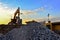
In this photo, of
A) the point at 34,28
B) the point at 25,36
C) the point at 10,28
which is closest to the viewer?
the point at 25,36

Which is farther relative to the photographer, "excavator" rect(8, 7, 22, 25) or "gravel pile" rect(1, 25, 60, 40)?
"excavator" rect(8, 7, 22, 25)

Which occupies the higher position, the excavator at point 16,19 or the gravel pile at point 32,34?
the excavator at point 16,19

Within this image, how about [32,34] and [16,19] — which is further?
[16,19]

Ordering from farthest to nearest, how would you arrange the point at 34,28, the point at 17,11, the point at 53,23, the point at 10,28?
the point at 53,23, the point at 17,11, the point at 10,28, the point at 34,28

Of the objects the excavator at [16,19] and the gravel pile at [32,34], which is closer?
the gravel pile at [32,34]

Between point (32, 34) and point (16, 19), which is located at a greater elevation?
point (16, 19)

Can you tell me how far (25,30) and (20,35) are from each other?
31.1 inches

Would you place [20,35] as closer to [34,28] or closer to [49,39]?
[34,28]

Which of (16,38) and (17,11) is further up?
(17,11)

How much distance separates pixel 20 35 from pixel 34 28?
1.28 m

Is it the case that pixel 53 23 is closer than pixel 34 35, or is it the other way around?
pixel 34 35

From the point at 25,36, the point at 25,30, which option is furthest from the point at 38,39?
the point at 25,30

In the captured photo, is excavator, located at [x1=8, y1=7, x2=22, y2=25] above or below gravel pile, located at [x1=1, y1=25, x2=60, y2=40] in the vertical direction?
above

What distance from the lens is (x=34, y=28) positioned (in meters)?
11.8
